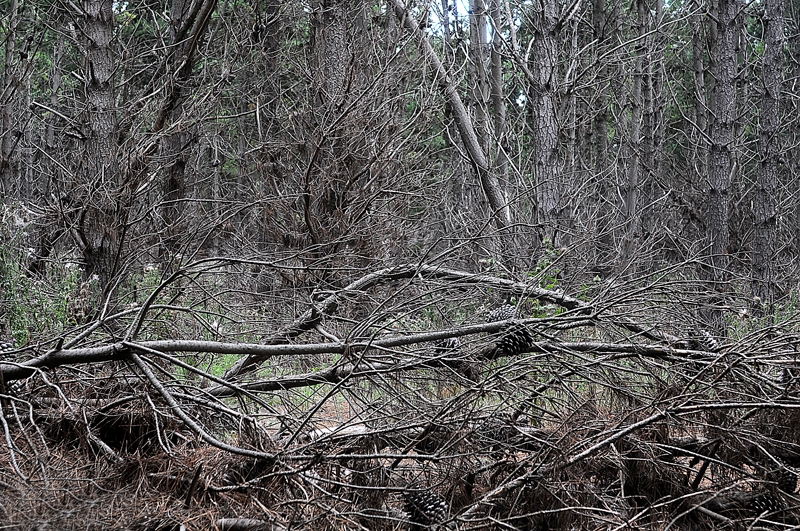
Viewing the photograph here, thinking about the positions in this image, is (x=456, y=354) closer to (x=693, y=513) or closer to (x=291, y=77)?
(x=693, y=513)

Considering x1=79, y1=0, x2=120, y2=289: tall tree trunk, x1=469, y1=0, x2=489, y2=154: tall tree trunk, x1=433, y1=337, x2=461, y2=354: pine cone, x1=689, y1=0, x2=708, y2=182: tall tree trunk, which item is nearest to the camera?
x1=433, y1=337, x2=461, y2=354: pine cone

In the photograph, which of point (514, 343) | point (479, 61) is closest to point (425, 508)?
point (514, 343)

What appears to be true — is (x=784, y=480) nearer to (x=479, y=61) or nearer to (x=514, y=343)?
(x=514, y=343)

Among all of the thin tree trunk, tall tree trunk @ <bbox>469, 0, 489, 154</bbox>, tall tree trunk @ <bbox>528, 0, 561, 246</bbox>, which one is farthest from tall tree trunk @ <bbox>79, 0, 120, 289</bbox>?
tall tree trunk @ <bbox>469, 0, 489, 154</bbox>

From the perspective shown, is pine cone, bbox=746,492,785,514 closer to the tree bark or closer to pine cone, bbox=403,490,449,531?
pine cone, bbox=403,490,449,531

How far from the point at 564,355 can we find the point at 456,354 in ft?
1.98

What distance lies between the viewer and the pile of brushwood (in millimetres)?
2924

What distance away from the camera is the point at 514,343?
11.7 feet

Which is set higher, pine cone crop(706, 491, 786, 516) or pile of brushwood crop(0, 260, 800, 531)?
pile of brushwood crop(0, 260, 800, 531)

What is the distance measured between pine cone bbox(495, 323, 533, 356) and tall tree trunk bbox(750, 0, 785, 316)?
23.6 feet

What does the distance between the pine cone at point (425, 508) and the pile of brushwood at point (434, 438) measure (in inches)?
Result: 0.4

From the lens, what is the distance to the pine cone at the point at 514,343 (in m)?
3.55

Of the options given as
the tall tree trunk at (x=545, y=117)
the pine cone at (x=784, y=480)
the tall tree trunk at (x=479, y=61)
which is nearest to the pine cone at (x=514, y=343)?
the pine cone at (x=784, y=480)

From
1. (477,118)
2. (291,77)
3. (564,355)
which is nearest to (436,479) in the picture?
(564,355)
